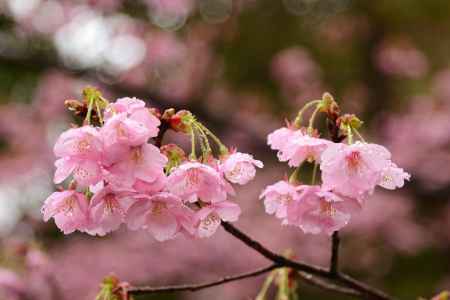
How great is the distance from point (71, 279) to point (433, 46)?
3.92 m

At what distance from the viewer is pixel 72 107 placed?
132cm

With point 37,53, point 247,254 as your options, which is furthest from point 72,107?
point 247,254

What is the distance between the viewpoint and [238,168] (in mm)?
1277

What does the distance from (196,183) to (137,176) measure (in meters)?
0.10

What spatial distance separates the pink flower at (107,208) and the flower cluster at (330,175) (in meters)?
0.26

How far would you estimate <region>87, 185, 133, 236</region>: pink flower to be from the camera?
1.21 metres

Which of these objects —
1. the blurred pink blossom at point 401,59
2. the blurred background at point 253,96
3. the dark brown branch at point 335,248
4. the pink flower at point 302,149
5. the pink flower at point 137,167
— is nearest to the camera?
the pink flower at point 137,167

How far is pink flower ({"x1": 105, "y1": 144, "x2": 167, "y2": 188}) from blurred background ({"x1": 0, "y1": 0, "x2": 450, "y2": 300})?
431 centimetres

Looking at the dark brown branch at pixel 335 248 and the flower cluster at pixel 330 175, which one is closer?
the flower cluster at pixel 330 175

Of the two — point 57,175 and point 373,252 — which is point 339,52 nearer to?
point 373,252

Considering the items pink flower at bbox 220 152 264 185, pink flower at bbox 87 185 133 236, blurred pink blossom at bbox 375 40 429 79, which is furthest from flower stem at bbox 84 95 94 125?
blurred pink blossom at bbox 375 40 429 79

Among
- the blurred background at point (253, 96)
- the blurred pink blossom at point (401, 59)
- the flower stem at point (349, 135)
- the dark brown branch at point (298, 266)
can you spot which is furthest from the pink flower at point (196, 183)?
the blurred pink blossom at point (401, 59)

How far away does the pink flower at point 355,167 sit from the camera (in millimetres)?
1203

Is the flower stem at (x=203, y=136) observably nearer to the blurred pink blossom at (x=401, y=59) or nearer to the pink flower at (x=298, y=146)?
the pink flower at (x=298, y=146)
